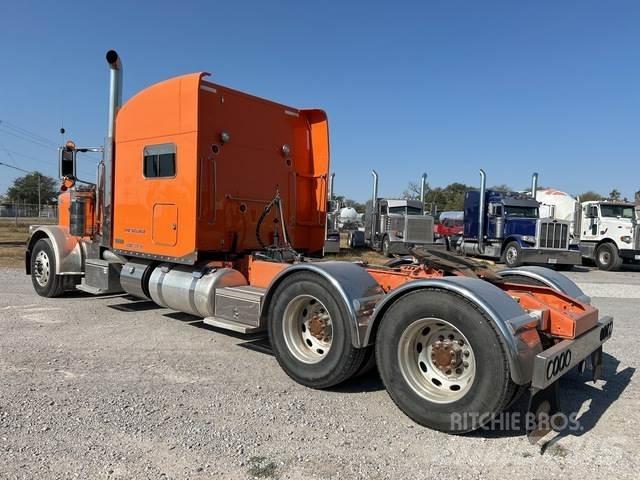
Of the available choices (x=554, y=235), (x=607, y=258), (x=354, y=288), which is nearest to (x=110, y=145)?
(x=354, y=288)

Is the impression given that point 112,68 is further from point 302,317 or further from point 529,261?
point 529,261

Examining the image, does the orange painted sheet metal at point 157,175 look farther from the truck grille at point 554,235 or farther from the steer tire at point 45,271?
the truck grille at point 554,235

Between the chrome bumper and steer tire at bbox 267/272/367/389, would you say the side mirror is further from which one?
the chrome bumper

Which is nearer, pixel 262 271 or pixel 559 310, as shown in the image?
pixel 559 310

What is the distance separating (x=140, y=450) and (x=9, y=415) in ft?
4.10

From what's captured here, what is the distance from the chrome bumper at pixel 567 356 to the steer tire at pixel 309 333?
1475mm

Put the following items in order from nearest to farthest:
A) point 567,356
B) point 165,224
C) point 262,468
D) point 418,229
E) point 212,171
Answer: point 262,468 → point 567,356 → point 212,171 → point 165,224 → point 418,229

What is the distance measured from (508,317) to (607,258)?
63.3 ft

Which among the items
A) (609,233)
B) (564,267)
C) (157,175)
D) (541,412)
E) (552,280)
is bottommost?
(564,267)

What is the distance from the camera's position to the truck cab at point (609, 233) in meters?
19.5

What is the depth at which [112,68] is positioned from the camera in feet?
25.3

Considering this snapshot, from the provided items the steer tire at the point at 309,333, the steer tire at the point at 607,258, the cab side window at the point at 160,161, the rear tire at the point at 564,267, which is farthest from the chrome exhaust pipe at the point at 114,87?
the steer tire at the point at 607,258

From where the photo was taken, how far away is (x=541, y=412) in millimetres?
3646

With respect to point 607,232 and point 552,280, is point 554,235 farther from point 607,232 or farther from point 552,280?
point 552,280
